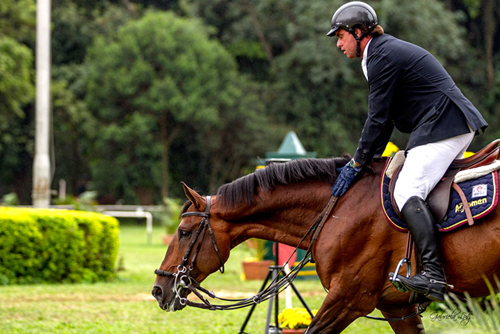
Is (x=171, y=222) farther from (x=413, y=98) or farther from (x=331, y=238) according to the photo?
(x=413, y=98)

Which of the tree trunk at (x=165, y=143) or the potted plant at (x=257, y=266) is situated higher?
the tree trunk at (x=165, y=143)

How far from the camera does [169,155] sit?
124 ft

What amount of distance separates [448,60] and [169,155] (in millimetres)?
17305

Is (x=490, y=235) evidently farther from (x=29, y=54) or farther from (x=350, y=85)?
(x=350, y=85)

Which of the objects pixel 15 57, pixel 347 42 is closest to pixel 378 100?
pixel 347 42

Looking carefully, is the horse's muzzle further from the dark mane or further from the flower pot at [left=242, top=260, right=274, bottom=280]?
the flower pot at [left=242, top=260, right=274, bottom=280]

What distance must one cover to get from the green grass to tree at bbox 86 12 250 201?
22.6 meters

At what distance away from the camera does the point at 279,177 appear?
460 cm

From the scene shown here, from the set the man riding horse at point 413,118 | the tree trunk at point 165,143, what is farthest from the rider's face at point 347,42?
the tree trunk at point 165,143

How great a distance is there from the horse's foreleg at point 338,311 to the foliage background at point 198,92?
96.0 feet

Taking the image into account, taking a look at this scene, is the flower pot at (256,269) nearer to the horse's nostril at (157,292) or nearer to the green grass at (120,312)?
the green grass at (120,312)

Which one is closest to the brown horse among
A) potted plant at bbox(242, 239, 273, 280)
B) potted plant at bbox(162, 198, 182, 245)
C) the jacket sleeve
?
the jacket sleeve

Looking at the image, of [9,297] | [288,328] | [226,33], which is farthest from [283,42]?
[288,328]

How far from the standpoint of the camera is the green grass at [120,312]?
7.60 meters
